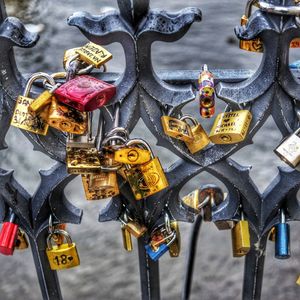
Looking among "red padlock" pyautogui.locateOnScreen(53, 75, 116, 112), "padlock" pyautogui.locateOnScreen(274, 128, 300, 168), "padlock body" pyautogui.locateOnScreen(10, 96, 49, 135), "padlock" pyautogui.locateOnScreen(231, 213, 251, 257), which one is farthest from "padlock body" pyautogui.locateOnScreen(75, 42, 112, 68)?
"padlock" pyautogui.locateOnScreen(231, 213, 251, 257)

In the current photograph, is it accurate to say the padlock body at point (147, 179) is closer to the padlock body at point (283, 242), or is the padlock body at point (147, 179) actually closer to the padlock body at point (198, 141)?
the padlock body at point (198, 141)

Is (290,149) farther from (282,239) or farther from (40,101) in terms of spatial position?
(40,101)

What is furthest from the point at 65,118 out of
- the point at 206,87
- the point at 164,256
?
the point at 164,256

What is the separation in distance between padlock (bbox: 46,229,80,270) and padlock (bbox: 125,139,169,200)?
0.24m

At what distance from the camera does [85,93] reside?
1.11 meters

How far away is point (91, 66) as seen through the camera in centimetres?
120

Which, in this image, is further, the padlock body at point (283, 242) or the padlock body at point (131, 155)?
the padlock body at point (283, 242)

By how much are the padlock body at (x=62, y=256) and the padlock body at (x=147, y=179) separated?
249 mm

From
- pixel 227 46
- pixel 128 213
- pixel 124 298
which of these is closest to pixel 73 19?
pixel 128 213

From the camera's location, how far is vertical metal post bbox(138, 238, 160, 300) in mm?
1429

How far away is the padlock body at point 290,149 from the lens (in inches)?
47.2

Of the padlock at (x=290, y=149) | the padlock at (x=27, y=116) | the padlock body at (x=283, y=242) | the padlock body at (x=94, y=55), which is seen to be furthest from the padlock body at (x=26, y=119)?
the padlock body at (x=283, y=242)

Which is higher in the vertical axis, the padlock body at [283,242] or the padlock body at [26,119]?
the padlock body at [26,119]

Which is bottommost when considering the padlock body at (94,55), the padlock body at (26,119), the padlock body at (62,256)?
the padlock body at (62,256)
